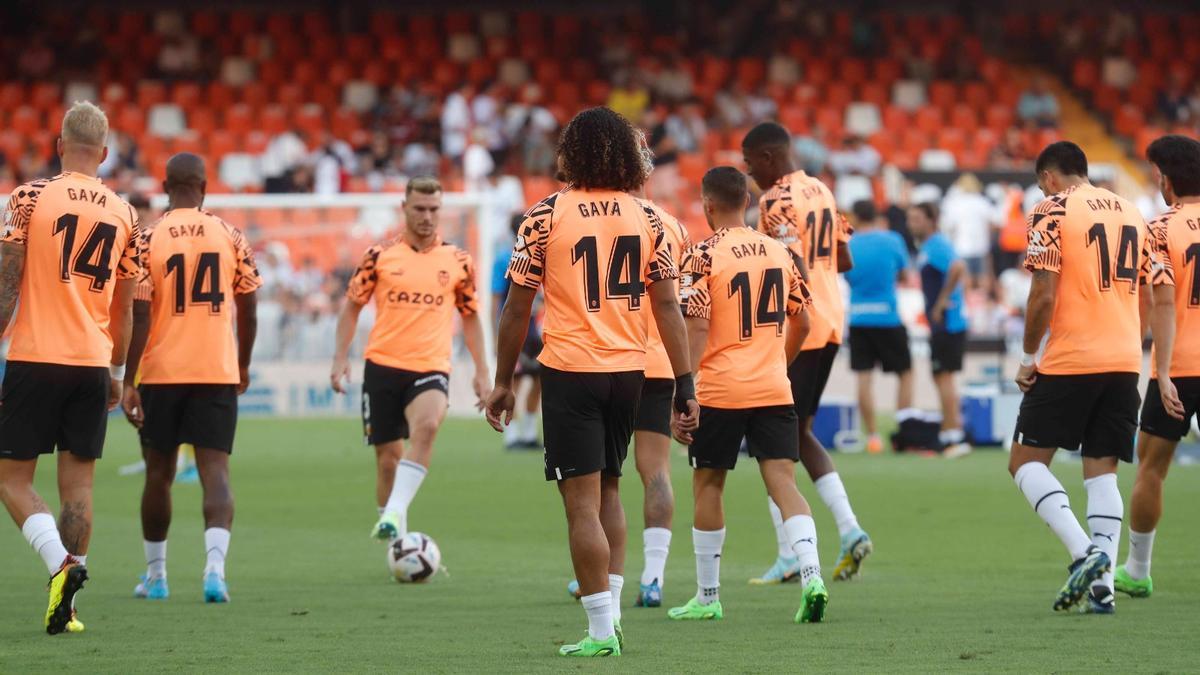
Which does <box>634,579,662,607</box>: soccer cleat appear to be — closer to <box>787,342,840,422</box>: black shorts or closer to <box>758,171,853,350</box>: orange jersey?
<box>787,342,840,422</box>: black shorts

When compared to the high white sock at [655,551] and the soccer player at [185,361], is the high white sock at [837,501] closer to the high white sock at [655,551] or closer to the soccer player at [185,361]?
the high white sock at [655,551]

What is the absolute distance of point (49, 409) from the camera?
7.74 m

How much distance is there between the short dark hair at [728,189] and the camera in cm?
828

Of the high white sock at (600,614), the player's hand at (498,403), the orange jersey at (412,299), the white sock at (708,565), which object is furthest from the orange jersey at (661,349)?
the orange jersey at (412,299)

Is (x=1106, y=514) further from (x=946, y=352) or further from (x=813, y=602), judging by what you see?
(x=946, y=352)

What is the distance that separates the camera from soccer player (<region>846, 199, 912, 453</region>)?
16219 millimetres

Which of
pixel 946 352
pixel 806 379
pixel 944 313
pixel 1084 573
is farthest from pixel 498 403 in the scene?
pixel 944 313

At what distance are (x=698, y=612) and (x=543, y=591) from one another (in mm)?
1376

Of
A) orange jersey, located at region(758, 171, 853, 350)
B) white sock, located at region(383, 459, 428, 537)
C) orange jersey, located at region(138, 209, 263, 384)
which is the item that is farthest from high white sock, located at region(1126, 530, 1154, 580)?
orange jersey, located at region(138, 209, 263, 384)

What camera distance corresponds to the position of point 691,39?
3259 cm

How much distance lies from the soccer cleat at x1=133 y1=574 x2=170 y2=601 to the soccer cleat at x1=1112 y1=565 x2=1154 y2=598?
16.2 ft

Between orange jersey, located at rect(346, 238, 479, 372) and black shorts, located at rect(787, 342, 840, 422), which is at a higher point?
orange jersey, located at rect(346, 238, 479, 372)

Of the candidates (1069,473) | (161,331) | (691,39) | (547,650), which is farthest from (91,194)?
(691,39)

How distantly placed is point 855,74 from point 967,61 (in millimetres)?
2186
